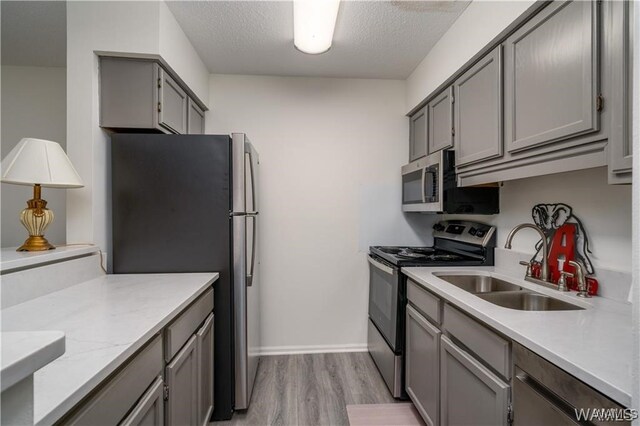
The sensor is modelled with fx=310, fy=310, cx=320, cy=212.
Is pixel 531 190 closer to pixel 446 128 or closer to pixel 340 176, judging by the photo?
pixel 446 128

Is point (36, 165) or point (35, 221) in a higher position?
point (36, 165)

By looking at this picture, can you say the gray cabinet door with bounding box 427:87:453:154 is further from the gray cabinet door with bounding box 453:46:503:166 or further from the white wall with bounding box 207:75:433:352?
the white wall with bounding box 207:75:433:352

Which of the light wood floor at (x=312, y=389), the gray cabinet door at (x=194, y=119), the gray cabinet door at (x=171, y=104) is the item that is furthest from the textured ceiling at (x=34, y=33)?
the light wood floor at (x=312, y=389)

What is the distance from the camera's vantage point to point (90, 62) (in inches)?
67.8

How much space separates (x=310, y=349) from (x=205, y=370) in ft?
4.24

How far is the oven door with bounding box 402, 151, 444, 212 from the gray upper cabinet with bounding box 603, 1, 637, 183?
1059 millimetres

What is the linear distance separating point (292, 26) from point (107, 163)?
1442 millimetres

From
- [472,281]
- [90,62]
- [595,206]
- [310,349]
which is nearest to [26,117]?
[90,62]

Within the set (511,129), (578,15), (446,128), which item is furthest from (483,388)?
(446,128)

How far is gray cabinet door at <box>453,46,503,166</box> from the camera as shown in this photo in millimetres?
1570

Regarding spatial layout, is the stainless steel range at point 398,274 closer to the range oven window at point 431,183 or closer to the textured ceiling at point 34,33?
the range oven window at point 431,183

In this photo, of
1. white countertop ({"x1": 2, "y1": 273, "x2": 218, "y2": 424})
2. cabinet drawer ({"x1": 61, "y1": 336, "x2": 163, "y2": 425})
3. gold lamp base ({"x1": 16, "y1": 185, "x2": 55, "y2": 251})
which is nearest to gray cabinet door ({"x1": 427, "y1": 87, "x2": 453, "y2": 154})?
white countertop ({"x1": 2, "y1": 273, "x2": 218, "y2": 424})

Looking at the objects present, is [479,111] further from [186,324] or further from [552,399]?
[186,324]

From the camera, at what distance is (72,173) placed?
1501mm
